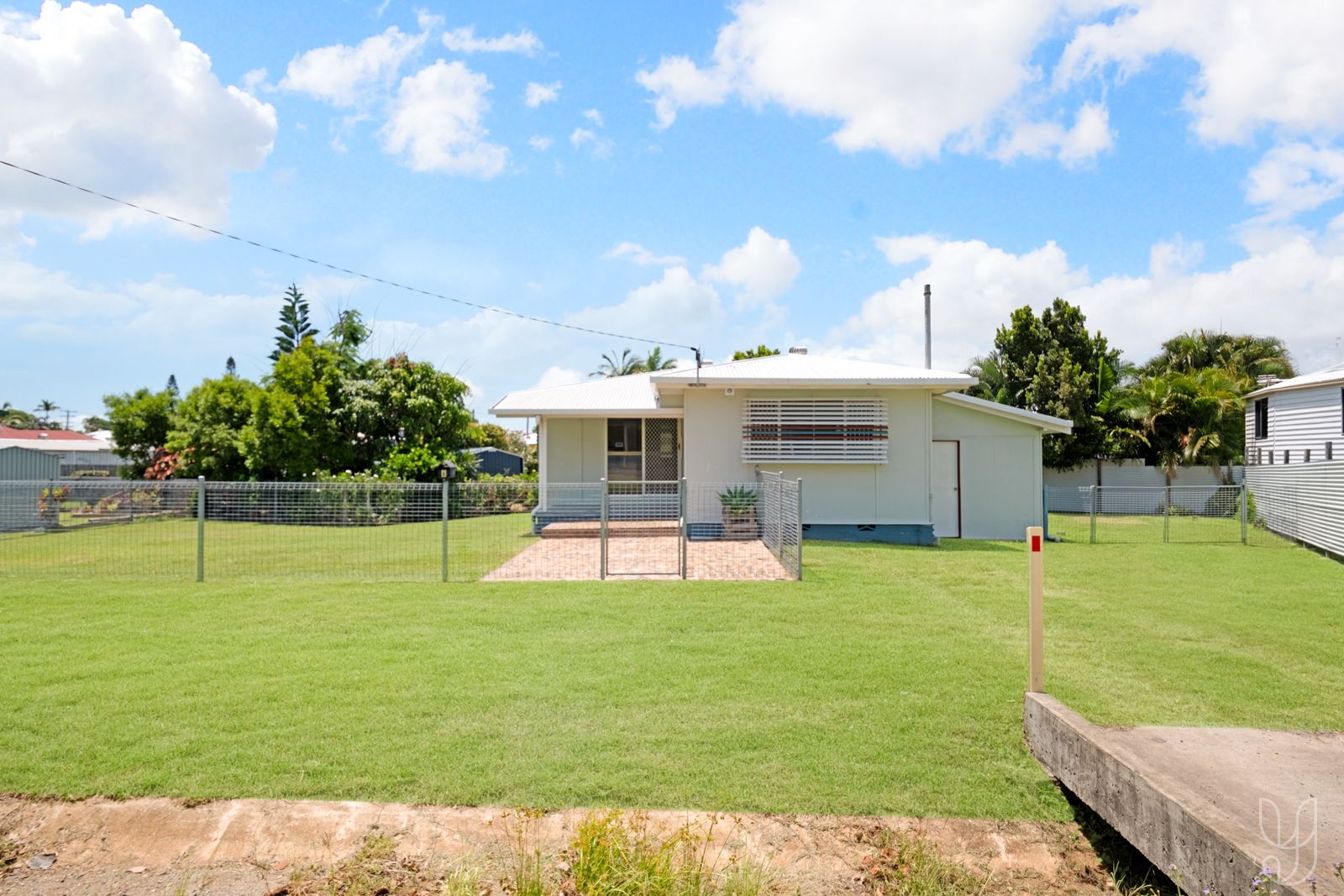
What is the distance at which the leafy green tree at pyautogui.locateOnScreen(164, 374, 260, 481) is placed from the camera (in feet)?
76.8

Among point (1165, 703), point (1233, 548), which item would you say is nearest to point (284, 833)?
point (1165, 703)

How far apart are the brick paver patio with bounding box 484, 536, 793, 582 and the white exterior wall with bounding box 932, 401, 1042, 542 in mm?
5416

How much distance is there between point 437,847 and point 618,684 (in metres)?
2.37

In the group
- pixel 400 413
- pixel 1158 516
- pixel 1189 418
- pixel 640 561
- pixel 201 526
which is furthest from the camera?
pixel 1189 418

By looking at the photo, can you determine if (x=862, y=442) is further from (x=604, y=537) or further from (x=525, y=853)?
(x=525, y=853)

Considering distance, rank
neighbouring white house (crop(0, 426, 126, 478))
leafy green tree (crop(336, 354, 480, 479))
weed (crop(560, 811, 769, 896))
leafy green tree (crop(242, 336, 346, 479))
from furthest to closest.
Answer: neighbouring white house (crop(0, 426, 126, 478))
leafy green tree (crop(336, 354, 480, 479))
leafy green tree (crop(242, 336, 346, 479))
weed (crop(560, 811, 769, 896))

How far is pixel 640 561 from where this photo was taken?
12.7 m

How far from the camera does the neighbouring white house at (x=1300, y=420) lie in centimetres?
2014

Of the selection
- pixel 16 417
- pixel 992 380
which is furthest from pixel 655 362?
pixel 16 417

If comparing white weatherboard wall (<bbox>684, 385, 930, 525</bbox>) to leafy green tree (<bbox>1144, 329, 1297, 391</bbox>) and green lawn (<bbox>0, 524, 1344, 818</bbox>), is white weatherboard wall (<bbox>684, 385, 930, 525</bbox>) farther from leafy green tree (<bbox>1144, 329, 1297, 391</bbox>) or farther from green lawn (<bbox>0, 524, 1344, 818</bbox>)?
leafy green tree (<bbox>1144, 329, 1297, 391</bbox>)

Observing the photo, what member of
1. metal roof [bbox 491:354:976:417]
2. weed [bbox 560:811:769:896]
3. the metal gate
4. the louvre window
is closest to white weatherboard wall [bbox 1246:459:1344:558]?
metal roof [bbox 491:354:976:417]

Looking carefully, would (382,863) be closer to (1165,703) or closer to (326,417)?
(1165,703)

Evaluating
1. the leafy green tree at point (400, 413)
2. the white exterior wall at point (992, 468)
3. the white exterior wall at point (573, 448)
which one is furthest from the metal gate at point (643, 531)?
the leafy green tree at point (400, 413)

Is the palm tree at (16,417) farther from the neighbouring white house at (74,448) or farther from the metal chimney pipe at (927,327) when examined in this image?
the metal chimney pipe at (927,327)
